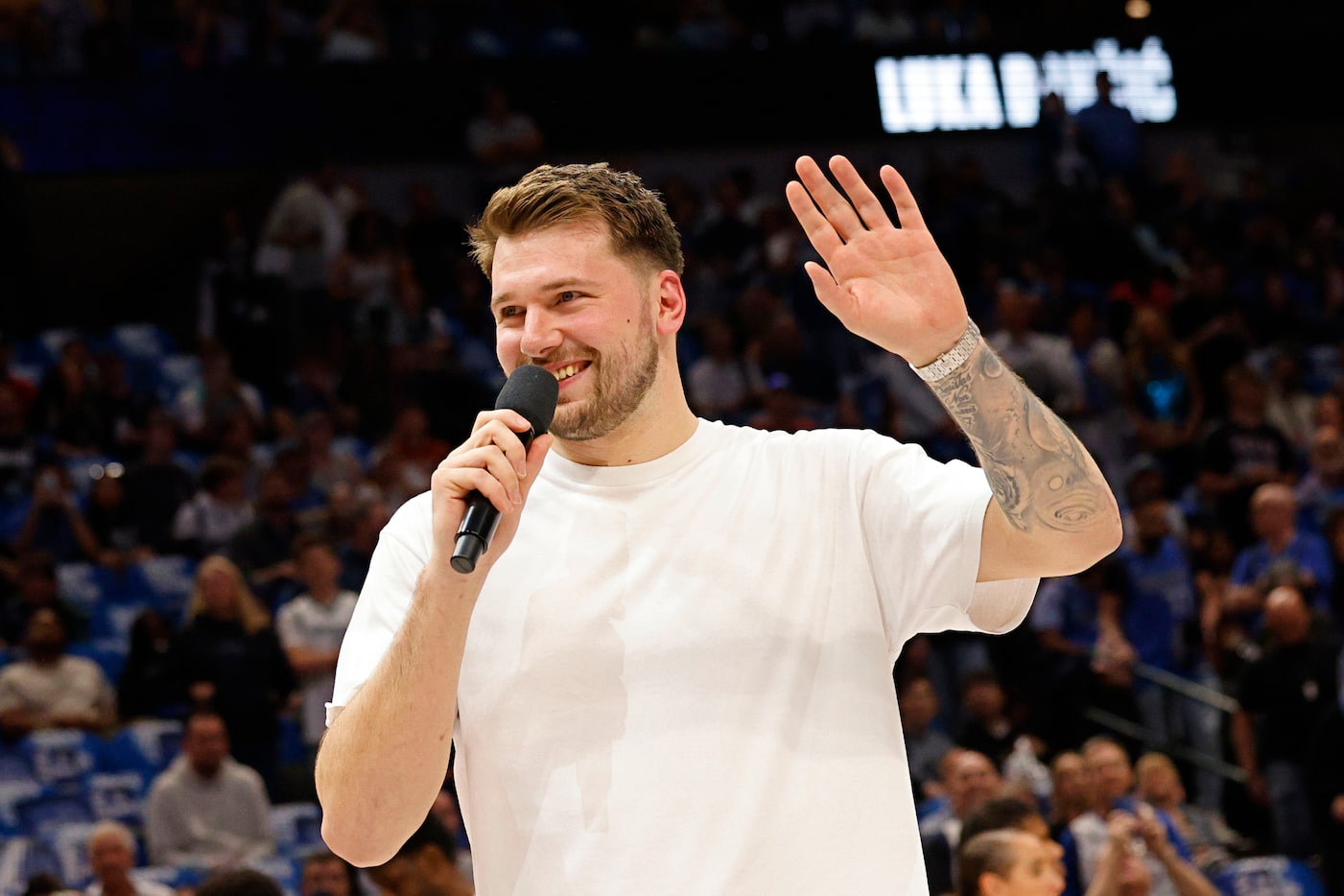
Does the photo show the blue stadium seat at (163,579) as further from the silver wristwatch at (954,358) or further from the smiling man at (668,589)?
the silver wristwatch at (954,358)

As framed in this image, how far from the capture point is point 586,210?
260cm

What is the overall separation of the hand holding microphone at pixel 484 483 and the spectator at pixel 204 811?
528cm

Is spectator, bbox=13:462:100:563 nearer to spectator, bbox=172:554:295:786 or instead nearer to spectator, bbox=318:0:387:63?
spectator, bbox=172:554:295:786

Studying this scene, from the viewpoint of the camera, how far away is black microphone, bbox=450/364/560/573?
2.17 meters

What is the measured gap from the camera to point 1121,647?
916cm

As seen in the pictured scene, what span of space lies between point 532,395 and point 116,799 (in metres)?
5.78

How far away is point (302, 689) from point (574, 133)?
7.36 m

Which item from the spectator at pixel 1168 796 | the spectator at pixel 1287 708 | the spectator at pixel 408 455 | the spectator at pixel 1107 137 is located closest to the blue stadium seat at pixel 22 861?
the spectator at pixel 408 455

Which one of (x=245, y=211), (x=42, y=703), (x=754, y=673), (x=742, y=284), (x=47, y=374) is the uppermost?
(x=245, y=211)

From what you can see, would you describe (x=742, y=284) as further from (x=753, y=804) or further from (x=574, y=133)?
(x=753, y=804)

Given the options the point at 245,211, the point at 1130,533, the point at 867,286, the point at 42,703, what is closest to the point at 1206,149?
the point at 1130,533

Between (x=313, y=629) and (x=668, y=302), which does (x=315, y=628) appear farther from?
(x=668, y=302)

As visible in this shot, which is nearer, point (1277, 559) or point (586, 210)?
point (586, 210)

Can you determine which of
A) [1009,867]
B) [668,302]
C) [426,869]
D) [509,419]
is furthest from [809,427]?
[509,419]
